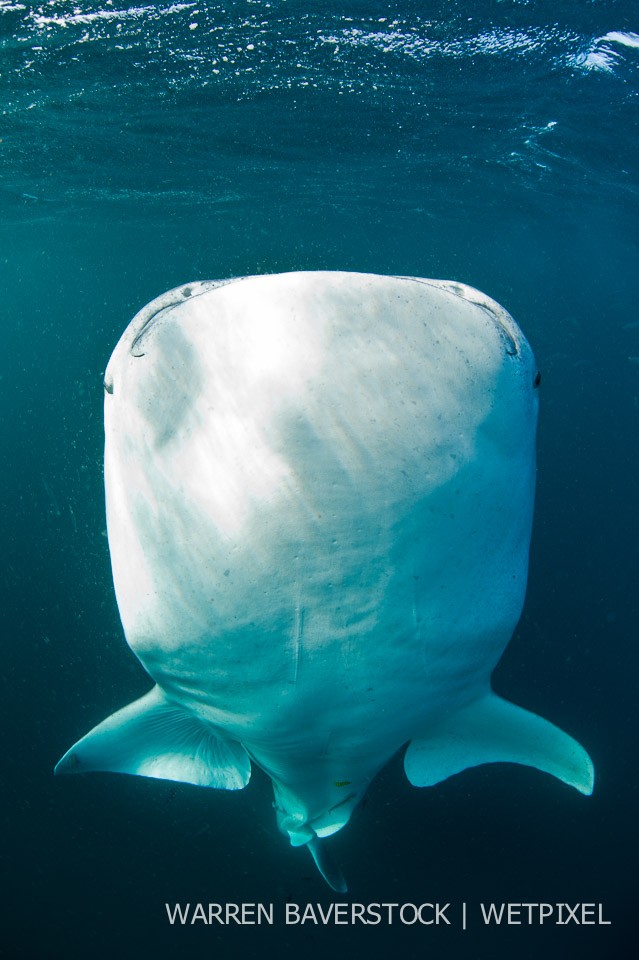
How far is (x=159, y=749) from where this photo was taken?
122 inches

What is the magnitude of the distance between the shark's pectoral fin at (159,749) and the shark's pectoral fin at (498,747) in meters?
0.93

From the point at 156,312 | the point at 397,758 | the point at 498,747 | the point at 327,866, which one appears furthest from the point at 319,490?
the point at 397,758

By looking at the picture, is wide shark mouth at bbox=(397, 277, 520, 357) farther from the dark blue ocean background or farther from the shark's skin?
the dark blue ocean background

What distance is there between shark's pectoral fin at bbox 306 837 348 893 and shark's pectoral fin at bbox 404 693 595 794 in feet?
3.42

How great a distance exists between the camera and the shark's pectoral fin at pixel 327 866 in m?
3.60

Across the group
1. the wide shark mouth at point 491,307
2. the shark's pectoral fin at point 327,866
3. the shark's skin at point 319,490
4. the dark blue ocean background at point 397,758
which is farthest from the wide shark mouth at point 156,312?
the dark blue ocean background at point 397,758

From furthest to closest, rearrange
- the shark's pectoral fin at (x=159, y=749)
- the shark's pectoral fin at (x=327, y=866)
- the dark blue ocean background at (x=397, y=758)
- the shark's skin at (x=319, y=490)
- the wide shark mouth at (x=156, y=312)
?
the dark blue ocean background at (x=397, y=758), the shark's pectoral fin at (x=327, y=866), the shark's pectoral fin at (x=159, y=749), the wide shark mouth at (x=156, y=312), the shark's skin at (x=319, y=490)

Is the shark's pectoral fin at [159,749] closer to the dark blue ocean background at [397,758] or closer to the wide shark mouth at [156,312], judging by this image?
the wide shark mouth at [156,312]

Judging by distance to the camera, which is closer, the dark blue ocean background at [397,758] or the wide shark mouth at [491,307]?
the wide shark mouth at [491,307]

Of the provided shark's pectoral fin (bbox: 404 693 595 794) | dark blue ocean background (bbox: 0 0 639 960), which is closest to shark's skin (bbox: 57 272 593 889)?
shark's pectoral fin (bbox: 404 693 595 794)

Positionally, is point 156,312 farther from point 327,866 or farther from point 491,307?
point 327,866

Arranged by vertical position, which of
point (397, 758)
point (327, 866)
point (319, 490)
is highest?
point (319, 490)

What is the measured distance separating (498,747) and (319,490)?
227cm

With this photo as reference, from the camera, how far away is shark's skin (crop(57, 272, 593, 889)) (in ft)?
4.71
